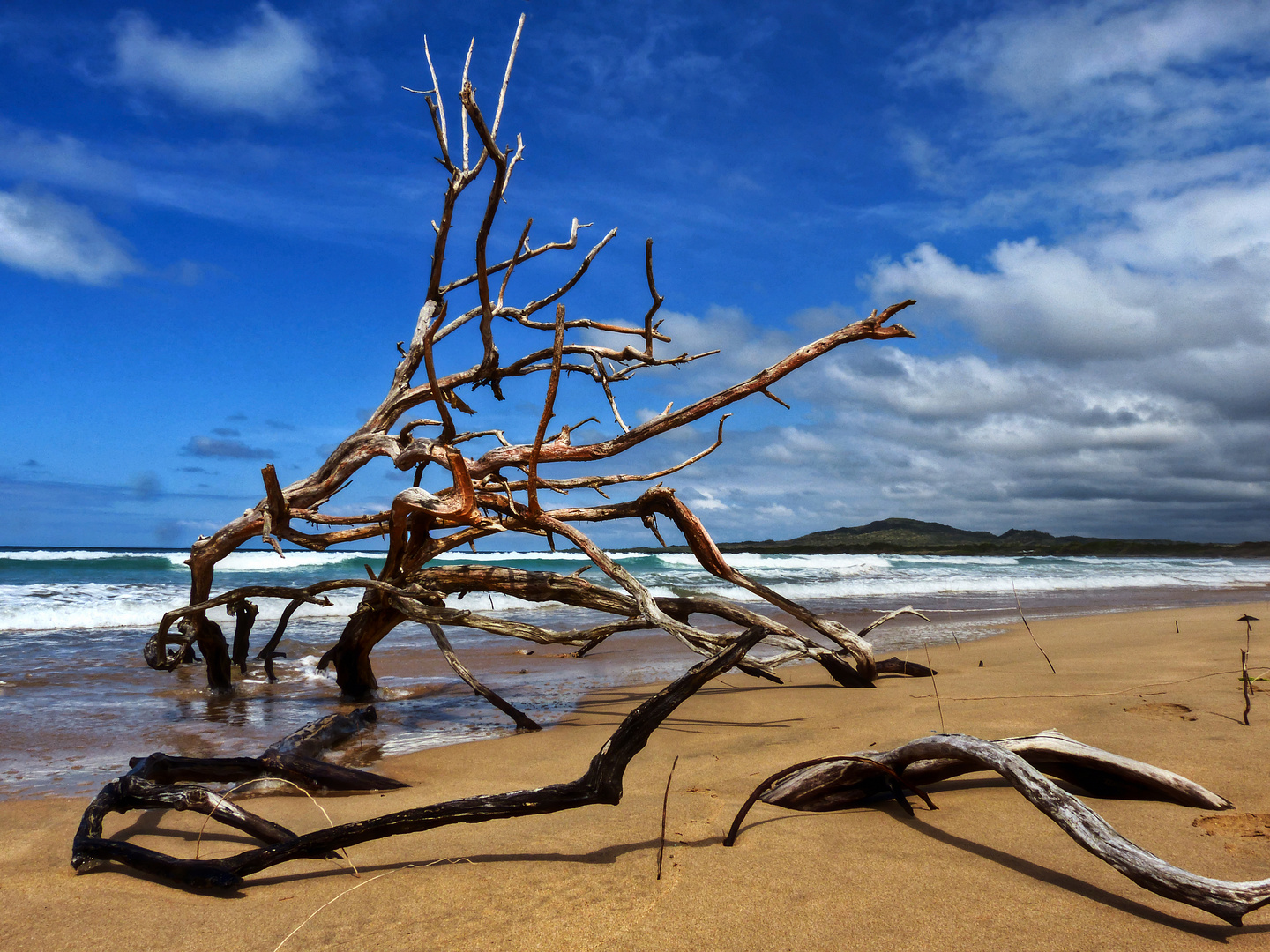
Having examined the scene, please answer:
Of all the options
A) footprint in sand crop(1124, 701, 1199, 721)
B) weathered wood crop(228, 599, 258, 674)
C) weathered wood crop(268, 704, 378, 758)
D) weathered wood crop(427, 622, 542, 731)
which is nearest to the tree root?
footprint in sand crop(1124, 701, 1199, 721)

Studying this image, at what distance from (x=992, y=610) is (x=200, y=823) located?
13664 mm

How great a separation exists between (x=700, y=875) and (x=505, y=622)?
228 cm

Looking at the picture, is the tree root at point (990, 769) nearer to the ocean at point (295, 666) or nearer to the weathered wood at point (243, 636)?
the ocean at point (295, 666)

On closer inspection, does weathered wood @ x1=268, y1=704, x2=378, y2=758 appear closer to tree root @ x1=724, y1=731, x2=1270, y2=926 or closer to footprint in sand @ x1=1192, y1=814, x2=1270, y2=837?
tree root @ x1=724, y1=731, x2=1270, y2=926

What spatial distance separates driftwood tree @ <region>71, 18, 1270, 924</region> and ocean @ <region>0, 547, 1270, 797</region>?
52 centimetres

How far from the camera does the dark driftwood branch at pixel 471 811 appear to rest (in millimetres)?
2027

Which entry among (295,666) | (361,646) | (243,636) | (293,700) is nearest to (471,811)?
(361,646)

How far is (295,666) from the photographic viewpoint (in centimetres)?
830

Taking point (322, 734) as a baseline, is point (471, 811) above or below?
above

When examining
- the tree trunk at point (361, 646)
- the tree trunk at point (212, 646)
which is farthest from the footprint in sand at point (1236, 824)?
the tree trunk at point (212, 646)

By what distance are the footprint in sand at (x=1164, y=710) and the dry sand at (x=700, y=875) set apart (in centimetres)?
12

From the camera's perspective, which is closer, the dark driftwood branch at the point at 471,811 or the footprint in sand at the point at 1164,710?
the dark driftwood branch at the point at 471,811

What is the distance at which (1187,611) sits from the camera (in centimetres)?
1190

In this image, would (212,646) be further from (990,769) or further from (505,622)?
(990,769)
